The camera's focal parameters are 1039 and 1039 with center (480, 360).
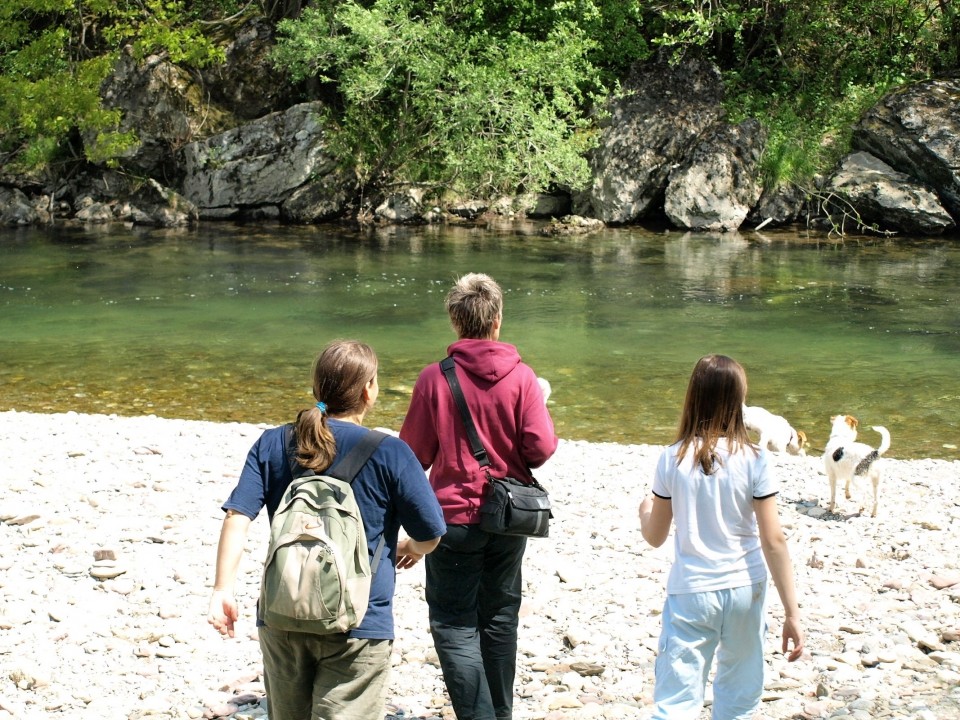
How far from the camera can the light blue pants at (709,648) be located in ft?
11.4

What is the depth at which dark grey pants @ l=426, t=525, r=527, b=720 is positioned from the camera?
3.91 meters

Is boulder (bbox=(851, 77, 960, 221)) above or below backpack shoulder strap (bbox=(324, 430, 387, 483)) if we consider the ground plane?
above

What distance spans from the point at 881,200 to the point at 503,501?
2327 centimetres

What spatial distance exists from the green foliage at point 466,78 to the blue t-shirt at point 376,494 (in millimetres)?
21076

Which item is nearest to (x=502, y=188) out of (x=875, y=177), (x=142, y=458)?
(x=875, y=177)

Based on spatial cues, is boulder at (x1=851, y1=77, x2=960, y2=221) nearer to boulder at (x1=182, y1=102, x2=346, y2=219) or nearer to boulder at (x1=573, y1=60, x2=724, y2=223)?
boulder at (x1=573, y1=60, x2=724, y2=223)

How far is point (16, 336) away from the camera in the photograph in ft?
50.2

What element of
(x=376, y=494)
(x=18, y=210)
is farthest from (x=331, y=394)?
(x=18, y=210)

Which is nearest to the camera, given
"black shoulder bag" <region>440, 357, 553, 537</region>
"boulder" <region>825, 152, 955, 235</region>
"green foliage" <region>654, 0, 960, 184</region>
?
"black shoulder bag" <region>440, 357, 553, 537</region>

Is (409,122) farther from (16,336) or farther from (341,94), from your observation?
(16,336)

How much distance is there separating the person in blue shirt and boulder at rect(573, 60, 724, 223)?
949 inches

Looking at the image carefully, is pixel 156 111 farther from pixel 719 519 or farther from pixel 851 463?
pixel 719 519

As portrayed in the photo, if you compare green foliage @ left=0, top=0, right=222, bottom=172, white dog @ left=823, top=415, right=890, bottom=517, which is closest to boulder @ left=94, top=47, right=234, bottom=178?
green foliage @ left=0, top=0, right=222, bottom=172

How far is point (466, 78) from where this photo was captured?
24.2 m
